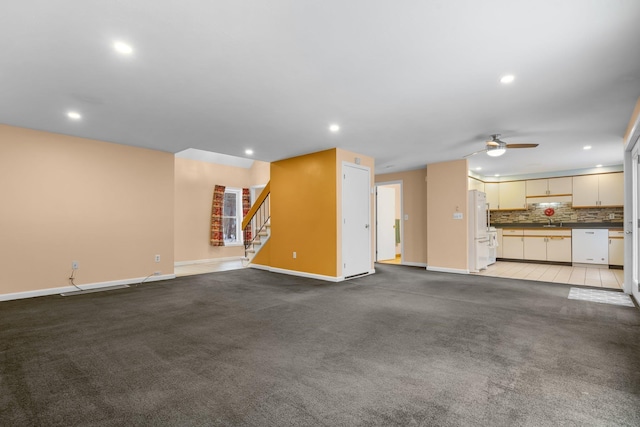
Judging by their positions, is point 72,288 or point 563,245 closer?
point 72,288

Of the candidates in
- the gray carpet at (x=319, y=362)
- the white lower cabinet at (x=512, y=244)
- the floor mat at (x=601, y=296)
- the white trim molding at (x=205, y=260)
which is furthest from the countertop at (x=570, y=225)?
the white trim molding at (x=205, y=260)

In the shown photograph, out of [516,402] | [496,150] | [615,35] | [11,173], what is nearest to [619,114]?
[496,150]

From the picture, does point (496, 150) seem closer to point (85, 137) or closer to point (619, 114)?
point (619, 114)

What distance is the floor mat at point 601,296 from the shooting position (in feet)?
13.8

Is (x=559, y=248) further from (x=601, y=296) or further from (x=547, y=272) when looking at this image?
(x=601, y=296)

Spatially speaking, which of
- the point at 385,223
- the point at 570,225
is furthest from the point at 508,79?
the point at 570,225

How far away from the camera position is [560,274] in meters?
6.46

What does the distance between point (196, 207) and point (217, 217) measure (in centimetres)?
62

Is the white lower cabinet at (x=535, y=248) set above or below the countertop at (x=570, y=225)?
below

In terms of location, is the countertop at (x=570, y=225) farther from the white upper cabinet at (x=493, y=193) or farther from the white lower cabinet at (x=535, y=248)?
the white upper cabinet at (x=493, y=193)

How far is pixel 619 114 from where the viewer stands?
158 inches

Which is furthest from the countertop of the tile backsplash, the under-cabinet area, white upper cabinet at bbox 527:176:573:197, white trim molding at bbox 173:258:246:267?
white trim molding at bbox 173:258:246:267

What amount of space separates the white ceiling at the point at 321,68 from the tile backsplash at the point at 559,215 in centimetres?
390

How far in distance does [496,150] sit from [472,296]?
230 cm
